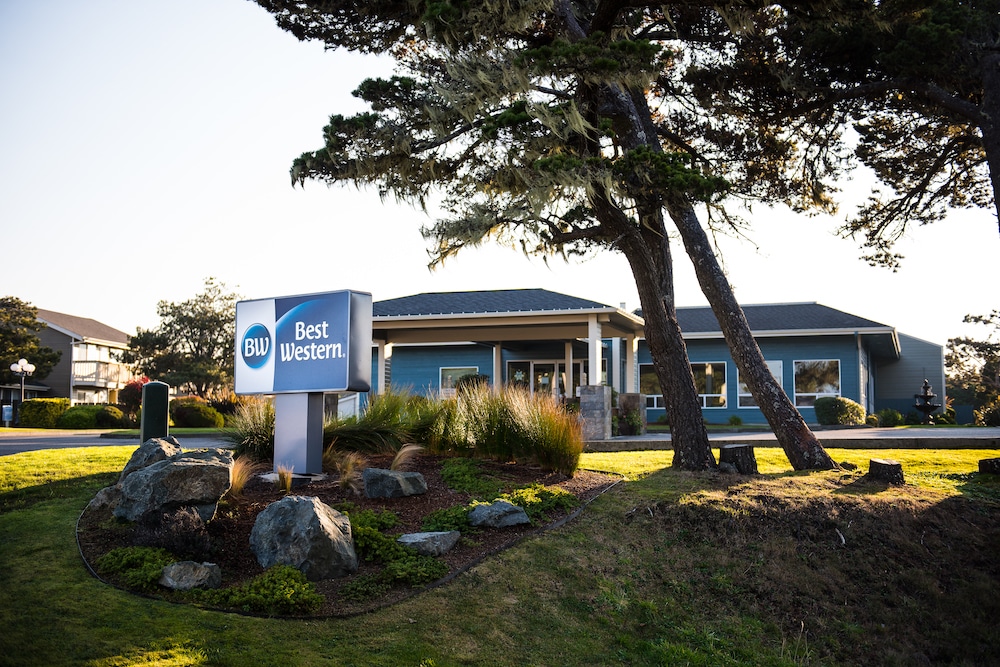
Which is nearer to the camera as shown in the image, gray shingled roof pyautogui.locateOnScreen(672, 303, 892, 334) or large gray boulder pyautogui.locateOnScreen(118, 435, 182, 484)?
large gray boulder pyautogui.locateOnScreen(118, 435, 182, 484)

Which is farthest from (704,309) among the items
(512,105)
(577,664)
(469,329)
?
(577,664)

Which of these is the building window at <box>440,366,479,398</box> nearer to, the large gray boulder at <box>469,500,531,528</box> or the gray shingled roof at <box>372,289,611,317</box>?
the gray shingled roof at <box>372,289,611,317</box>

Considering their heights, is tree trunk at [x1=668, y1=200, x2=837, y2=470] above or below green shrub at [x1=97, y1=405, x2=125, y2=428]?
above

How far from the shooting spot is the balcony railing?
130ft

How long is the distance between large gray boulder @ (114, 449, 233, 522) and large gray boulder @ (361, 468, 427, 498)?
1.41 m

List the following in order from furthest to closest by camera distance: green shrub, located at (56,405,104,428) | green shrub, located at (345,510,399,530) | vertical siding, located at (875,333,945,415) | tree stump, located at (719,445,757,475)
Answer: vertical siding, located at (875,333,945,415), green shrub, located at (56,405,104,428), tree stump, located at (719,445,757,475), green shrub, located at (345,510,399,530)

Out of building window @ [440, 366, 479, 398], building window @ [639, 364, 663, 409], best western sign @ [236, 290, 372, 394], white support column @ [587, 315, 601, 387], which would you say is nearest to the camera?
best western sign @ [236, 290, 372, 394]

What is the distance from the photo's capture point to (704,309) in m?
28.5

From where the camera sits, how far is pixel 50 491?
7.69m

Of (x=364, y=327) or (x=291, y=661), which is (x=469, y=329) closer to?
(x=364, y=327)

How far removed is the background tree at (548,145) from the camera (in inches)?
322

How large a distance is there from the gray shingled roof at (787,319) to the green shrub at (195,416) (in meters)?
14.7

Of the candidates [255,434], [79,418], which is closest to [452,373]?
[79,418]

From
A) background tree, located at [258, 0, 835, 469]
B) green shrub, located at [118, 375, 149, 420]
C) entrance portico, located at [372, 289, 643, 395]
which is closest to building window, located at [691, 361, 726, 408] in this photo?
entrance portico, located at [372, 289, 643, 395]
